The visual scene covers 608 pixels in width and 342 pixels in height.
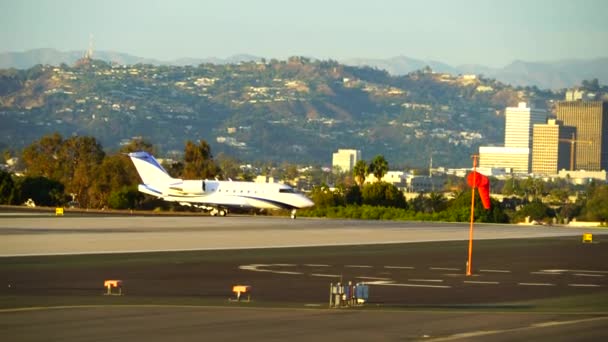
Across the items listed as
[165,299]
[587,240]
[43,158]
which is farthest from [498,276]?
[43,158]

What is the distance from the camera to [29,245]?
39.4 metres

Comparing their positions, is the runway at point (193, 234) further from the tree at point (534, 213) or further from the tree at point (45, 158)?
the tree at point (45, 158)

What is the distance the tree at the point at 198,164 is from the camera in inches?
3890

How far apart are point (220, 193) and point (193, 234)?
79.5ft

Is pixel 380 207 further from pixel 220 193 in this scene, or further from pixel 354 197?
pixel 220 193

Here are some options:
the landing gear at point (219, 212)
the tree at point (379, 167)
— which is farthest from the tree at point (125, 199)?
the tree at point (379, 167)

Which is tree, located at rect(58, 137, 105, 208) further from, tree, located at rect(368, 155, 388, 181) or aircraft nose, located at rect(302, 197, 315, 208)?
aircraft nose, located at rect(302, 197, 315, 208)

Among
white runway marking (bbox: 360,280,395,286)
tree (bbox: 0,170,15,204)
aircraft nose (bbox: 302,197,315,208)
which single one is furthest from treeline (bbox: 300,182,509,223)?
white runway marking (bbox: 360,280,395,286)

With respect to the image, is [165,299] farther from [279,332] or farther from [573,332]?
[573,332]

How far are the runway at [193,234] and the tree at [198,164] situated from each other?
34.1 metres

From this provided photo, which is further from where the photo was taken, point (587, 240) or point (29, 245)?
point (587, 240)

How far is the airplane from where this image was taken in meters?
72.6

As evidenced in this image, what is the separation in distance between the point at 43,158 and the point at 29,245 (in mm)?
72518

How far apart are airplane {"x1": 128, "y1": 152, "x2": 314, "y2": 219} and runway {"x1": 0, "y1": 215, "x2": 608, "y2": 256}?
702 centimetres
